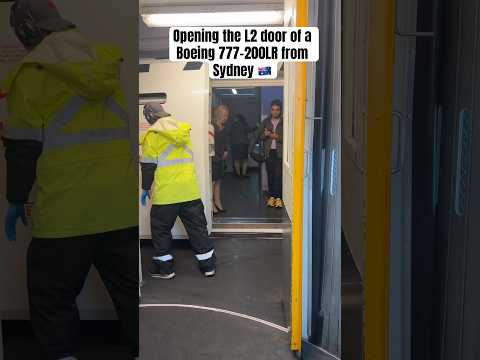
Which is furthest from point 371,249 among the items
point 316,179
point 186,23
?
point 186,23

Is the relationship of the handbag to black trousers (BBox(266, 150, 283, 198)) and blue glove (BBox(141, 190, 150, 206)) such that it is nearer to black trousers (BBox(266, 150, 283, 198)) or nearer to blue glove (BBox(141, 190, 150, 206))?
black trousers (BBox(266, 150, 283, 198))

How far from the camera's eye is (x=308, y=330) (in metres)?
3.15

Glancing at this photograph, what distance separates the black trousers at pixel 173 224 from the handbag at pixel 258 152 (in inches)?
121

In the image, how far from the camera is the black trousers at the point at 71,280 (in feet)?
5.12

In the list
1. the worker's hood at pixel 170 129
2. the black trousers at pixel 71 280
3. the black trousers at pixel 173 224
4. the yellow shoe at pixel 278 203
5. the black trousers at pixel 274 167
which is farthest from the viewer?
the yellow shoe at pixel 278 203

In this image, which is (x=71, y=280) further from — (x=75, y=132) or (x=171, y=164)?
(x=171, y=164)

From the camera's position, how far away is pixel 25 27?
1475mm

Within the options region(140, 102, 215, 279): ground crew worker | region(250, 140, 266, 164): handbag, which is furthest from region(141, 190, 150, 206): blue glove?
region(250, 140, 266, 164): handbag

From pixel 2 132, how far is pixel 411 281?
120 cm

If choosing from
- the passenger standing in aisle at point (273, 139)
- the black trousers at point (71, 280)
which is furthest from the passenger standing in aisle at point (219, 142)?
the black trousers at point (71, 280)

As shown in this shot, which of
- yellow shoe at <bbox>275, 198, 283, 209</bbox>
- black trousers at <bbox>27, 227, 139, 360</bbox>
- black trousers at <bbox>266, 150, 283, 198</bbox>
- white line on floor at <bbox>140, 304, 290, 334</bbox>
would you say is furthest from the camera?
yellow shoe at <bbox>275, 198, 283, 209</bbox>

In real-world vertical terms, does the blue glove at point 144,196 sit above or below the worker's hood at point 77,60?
below

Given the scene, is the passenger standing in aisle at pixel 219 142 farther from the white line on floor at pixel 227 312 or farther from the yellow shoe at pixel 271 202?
the white line on floor at pixel 227 312

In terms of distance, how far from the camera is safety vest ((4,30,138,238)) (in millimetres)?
1457
